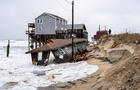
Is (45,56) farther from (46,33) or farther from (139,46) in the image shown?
(46,33)

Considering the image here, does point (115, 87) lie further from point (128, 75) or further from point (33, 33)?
point (33, 33)

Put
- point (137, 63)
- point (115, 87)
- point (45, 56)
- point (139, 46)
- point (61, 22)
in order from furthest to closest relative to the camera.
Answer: point (61, 22) → point (45, 56) → point (139, 46) → point (137, 63) → point (115, 87)

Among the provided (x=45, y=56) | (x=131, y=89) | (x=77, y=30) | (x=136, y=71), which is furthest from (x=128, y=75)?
(x=77, y=30)

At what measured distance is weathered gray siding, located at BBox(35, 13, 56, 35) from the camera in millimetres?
31359

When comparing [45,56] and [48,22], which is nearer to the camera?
[45,56]

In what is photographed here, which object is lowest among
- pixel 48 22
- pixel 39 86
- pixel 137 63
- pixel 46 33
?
pixel 39 86

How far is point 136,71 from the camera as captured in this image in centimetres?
407

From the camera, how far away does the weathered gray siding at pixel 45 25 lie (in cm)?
3136

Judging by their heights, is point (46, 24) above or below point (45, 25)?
above

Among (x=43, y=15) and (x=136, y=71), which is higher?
(x=43, y=15)

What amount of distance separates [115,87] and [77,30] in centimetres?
3974

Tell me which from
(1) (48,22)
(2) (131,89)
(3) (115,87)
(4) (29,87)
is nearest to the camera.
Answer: (2) (131,89)

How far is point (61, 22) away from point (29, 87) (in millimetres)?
29369

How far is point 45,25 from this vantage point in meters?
31.9
